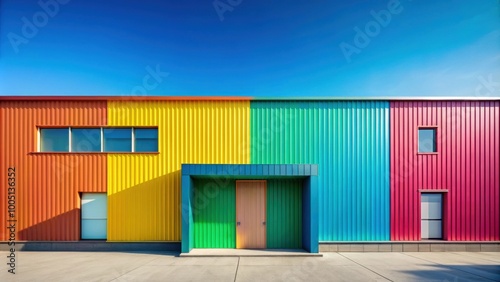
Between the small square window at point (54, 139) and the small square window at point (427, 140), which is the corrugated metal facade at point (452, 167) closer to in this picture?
the small square window at point (427, 140)

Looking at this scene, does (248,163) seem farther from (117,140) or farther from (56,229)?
(56,229)

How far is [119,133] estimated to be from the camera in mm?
11109

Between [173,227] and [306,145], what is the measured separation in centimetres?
648

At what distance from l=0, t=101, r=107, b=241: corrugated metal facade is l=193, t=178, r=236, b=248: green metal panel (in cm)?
408

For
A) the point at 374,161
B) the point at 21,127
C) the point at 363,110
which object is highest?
the point at 363,110

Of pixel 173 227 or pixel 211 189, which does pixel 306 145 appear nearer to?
pixel 211 189

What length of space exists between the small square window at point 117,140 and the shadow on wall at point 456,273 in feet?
36.3

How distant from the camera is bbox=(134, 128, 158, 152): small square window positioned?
11102 millimetres

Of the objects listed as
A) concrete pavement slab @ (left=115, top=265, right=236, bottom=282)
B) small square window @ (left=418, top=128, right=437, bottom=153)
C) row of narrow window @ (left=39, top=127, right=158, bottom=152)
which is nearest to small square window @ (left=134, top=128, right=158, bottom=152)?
row of narrow window @ (left=39, top=127, right=158, bottom=152)

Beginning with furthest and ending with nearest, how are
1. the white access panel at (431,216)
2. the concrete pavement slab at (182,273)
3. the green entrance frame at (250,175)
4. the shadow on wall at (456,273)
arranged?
the white access panel at (431,216), the green entrance frame at (250,175), the shadow on wall at (456,273), the concrete pavement slab at (182,273)

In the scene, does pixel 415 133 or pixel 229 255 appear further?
pixel 415 133

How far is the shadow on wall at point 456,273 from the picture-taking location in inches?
285

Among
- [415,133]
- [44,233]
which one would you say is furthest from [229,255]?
[415,133]

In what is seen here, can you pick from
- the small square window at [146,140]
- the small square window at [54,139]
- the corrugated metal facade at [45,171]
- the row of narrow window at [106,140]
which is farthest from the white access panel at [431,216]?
the small square window at [54,139]
